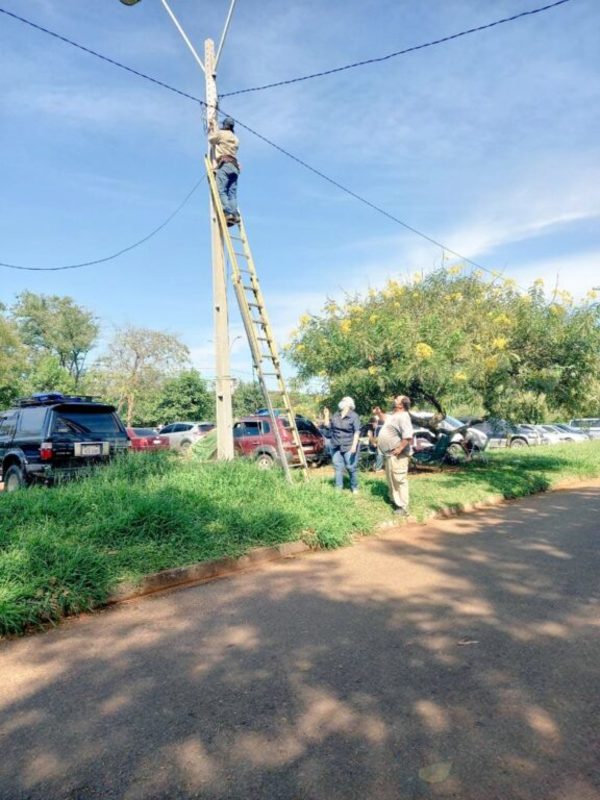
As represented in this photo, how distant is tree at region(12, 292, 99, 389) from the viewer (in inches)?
2213

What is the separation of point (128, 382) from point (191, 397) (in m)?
5.42

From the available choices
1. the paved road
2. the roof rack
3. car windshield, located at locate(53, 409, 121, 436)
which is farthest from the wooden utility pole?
the paved road

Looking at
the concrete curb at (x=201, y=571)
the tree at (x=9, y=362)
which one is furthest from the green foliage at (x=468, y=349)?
the tree at (x=9, y=362)

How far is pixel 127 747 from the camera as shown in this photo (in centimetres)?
286

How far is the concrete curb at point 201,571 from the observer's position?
17.7 feet

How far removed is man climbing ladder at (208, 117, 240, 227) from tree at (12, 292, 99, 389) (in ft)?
164

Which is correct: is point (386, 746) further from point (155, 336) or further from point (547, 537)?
point (155, 336)

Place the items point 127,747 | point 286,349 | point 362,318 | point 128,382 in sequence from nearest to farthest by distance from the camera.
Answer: point 127,747 → point 362,318 → point 286,349 → point 128,382

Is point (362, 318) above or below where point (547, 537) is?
above

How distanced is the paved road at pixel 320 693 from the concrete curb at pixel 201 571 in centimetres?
19

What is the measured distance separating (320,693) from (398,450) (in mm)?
5421

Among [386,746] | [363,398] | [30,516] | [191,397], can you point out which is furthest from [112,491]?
[191,397]

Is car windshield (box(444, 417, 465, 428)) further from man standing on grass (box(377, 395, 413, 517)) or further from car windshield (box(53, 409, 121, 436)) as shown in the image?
car windshield (box(53, 409, 121, 436))

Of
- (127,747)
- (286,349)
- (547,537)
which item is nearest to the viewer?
(127,747)
